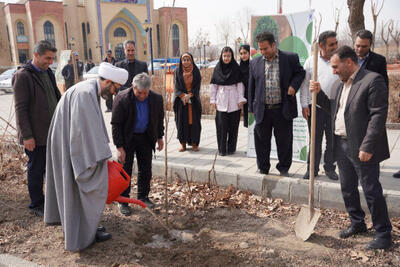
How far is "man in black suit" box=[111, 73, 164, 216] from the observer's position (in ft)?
12.3

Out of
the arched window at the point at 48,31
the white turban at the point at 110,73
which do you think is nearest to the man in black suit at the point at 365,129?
the white turban at the point at 110,73

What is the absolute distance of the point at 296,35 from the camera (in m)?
4.97

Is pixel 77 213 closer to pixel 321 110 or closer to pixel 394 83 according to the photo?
pixel 321 110

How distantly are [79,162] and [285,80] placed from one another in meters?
2.65

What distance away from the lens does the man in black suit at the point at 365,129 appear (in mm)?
2699

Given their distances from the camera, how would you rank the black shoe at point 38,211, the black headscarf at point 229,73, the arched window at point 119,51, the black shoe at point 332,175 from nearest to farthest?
the black shoe at point 38,211 < the black shoe at point 332,175 < the black headscarf at point 229,73 < the arched window at point 119,51

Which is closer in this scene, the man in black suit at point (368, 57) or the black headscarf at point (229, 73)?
the man in black suit at point (368, 57)

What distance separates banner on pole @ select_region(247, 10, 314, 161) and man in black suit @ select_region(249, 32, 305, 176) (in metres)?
0.76

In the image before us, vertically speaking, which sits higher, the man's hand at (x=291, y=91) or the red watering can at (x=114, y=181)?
the man's hand at (x=291, y=91)

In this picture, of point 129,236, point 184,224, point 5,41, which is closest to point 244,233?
point 184,224

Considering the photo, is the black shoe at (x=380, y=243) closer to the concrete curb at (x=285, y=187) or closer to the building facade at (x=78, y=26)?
the concrete curb at (x=285, y=187)

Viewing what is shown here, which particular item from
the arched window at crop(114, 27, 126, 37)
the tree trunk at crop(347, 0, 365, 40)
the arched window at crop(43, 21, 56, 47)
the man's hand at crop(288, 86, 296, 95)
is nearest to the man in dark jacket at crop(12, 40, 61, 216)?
the man's hand at crop(288, 86, 296, 95)

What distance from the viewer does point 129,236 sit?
3.54 meters

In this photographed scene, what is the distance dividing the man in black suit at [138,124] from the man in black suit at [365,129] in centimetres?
195
